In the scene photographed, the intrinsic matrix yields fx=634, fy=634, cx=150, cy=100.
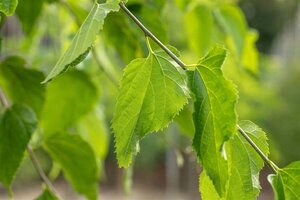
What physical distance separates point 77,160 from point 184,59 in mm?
355

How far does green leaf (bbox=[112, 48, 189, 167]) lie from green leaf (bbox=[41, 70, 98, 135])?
356mm

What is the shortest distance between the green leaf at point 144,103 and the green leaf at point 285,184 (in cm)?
7

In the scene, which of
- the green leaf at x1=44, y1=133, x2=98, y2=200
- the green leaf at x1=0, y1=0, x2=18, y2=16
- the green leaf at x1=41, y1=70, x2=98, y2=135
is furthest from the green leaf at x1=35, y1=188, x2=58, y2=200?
the green leaf at x1=0, y1=0, x2=18, y2=16

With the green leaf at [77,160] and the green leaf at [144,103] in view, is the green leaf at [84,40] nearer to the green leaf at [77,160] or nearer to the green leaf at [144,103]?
the green leaf at [144,103]

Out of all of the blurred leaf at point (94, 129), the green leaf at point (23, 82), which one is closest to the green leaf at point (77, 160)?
the green leaf at point (23, 82)

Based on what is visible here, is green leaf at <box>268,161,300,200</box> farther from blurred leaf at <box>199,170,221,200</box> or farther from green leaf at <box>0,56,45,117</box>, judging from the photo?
green leaf at <box>0,56,45,117</box>

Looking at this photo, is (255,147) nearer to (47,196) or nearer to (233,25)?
(47,196)

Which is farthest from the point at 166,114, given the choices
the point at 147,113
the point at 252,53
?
the point at 252,53

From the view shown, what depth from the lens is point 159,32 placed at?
56 cm

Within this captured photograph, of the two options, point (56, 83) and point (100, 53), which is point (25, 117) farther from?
point (100, 53)

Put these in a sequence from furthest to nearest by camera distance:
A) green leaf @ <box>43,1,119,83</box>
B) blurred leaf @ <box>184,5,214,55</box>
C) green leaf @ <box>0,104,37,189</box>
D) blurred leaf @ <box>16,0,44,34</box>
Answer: blurred leaf @ <box>184,5,214,55</box> < blurred leaf @ <box>16,0,44,34</box> < green leaf @ <box>0,104,37,189</box> < green leaf @ <box>43,1,119,83</box>

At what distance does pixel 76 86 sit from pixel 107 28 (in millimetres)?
107

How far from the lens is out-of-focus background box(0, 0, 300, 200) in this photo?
0.63 meters

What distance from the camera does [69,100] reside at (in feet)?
2.27
